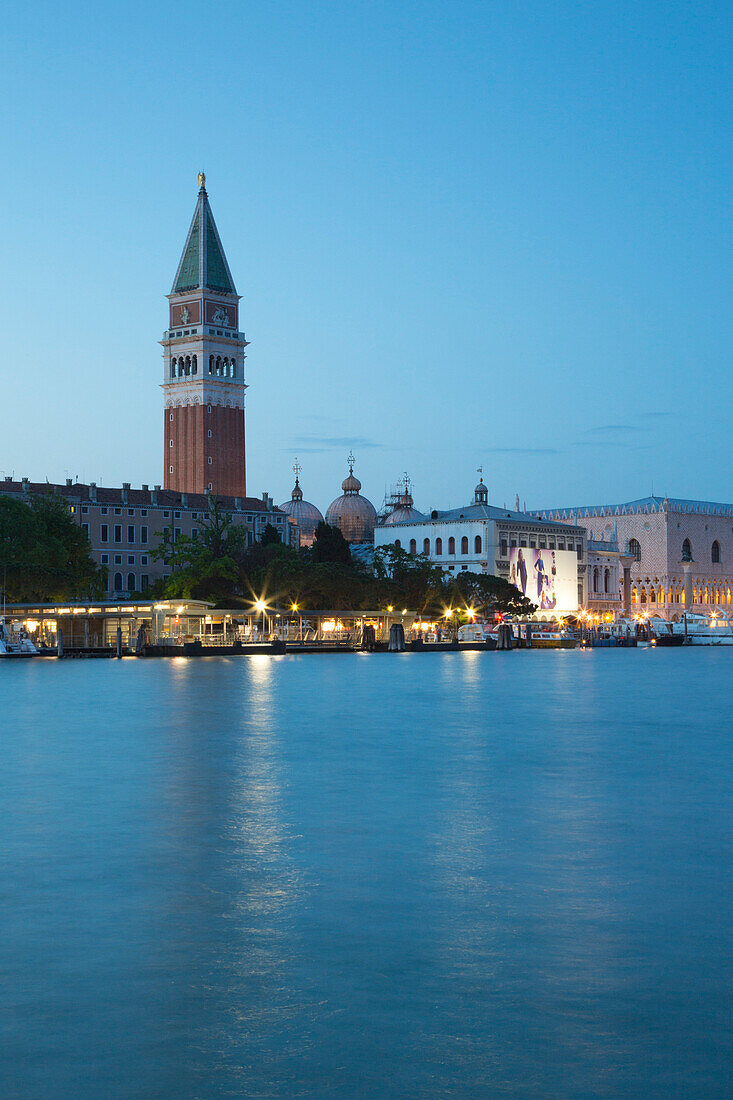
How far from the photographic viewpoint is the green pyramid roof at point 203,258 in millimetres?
134750

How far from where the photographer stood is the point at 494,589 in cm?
10644

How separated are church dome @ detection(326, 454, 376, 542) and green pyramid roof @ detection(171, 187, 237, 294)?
24257 millimetres

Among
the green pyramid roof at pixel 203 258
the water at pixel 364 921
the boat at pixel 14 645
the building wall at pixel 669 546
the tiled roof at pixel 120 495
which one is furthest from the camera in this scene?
the building wall at pixel 669 546

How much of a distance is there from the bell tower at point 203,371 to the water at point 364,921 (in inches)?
4210

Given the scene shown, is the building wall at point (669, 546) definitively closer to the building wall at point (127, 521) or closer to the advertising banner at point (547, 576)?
the advertising banner at point (547, 576)

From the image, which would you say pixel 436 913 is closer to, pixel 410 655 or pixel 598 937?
pixel 598 937

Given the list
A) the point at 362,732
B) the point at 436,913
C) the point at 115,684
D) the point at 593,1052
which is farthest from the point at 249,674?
the point at 593,1052

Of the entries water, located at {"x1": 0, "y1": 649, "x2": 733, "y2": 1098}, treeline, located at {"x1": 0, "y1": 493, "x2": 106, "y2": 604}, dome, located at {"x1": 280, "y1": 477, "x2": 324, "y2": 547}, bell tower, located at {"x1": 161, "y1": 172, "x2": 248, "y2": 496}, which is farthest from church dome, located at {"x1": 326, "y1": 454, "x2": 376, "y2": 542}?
water, located at {"x1": 0, "y1": 649, "x2": 733, "y2": 1098}

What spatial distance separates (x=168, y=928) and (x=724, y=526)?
15914 centimetres

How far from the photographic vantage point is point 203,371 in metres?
133

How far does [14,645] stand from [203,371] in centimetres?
6356

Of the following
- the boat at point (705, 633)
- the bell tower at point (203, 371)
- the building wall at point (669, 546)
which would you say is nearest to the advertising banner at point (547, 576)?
the boat at point (705, 633)

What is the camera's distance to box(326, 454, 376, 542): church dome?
140875mm

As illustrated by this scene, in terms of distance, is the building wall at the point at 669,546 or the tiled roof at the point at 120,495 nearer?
the tiled roof at the point at 120,495
